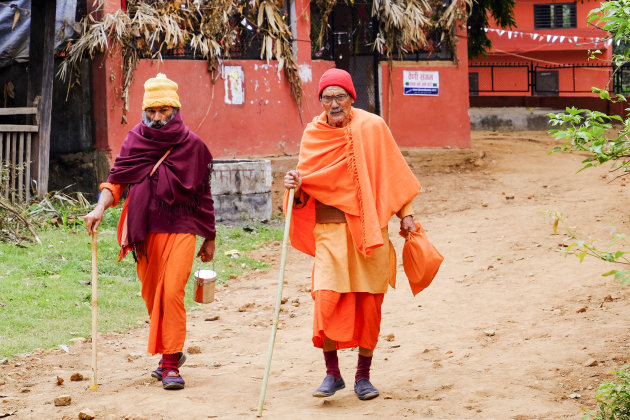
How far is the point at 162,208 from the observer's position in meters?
5.67

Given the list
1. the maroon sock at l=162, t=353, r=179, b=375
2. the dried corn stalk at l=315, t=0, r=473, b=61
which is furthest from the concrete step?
the maroon sock at l=162, t=353, r=179, b=375

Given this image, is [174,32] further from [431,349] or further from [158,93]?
[431,349]

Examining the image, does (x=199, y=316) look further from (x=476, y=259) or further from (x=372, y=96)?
(x=372, y=96)

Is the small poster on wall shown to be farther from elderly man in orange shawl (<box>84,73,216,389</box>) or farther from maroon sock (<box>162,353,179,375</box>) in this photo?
maroon sock (<box>162,353,179,375</box>)

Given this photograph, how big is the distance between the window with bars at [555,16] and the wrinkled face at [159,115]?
93.0ft

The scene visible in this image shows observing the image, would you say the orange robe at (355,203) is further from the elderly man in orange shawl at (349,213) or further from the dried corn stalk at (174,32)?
the dried corn stalk at (174,32)

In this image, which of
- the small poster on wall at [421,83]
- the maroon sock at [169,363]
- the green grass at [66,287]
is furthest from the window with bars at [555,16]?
the maroon sock at [169,363]

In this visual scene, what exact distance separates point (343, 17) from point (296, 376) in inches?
528

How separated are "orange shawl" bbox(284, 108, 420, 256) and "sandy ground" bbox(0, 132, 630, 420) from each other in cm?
106

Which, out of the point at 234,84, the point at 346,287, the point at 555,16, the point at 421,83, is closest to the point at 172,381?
the point at 346,287

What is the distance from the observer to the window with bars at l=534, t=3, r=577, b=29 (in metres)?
31.9

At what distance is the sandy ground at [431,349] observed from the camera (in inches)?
200

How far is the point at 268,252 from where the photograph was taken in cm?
1097

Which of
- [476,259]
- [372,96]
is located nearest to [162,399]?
[476,259]
